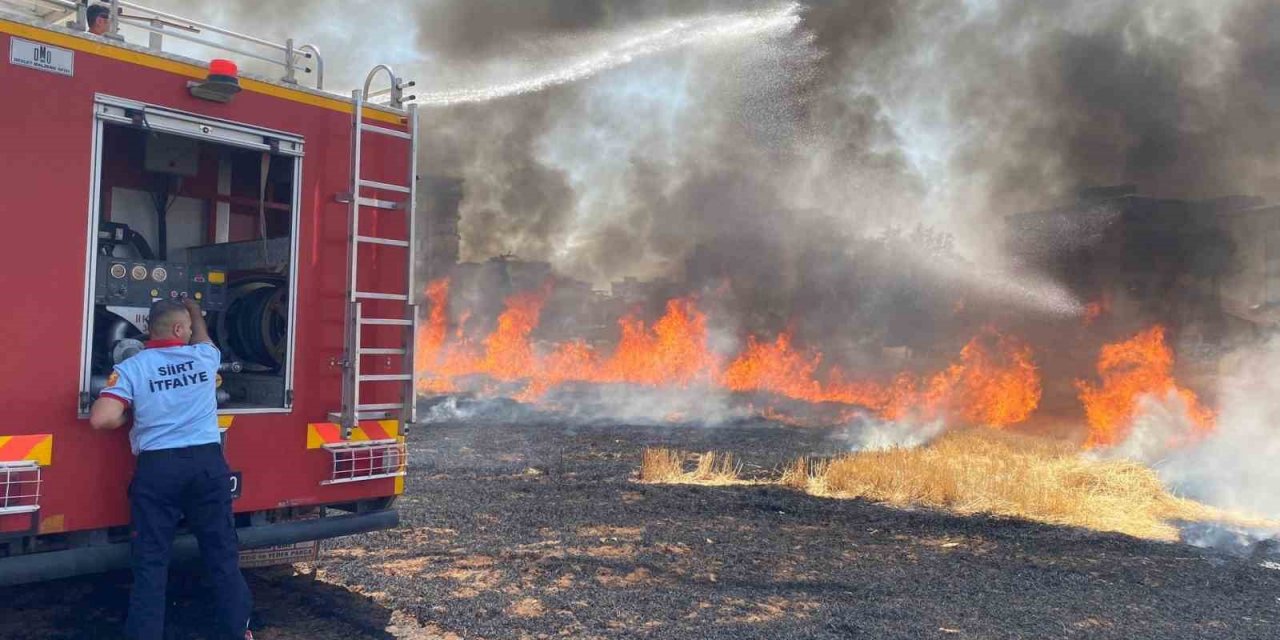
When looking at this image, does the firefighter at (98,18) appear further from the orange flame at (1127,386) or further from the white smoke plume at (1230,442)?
the orange flame at (1127,386)

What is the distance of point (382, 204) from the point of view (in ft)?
15.7

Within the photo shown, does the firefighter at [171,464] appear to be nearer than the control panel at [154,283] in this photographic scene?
Yes

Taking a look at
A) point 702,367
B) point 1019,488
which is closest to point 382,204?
point 1019,488

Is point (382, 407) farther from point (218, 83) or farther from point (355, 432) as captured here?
point (218, 83)

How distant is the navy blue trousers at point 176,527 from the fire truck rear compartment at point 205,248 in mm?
464

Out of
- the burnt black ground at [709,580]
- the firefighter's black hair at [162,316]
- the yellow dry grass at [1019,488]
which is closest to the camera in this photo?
the firefighter's black hair at [162,316]

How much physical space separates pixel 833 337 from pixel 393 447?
24.1 metres

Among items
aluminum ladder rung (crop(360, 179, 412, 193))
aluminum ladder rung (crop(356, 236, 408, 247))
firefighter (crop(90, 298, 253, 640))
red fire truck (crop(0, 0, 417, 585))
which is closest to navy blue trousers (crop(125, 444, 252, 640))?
firefighter (crop(90, 298, 253, 640))

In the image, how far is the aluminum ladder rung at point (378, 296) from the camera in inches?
182

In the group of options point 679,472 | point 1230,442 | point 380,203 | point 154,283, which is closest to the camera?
point 154,283

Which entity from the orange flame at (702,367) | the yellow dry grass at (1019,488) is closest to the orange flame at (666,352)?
the orange flame at (702,367)

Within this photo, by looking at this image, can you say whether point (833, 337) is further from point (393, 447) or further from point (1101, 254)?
point (393, 447)

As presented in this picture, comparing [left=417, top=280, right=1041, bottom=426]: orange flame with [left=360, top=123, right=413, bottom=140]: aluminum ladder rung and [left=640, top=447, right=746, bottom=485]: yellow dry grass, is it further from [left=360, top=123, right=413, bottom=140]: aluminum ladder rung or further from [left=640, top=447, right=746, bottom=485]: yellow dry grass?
[left=360, top=123, right=413, bottom=140]: aluminum ladder rung

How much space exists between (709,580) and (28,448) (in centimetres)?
426
